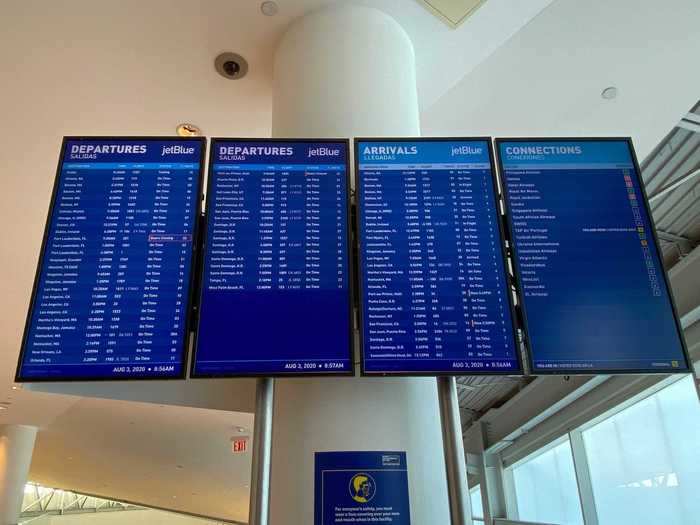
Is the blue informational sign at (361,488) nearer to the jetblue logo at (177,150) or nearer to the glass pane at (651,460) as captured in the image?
the jetblue logo at (177,150)

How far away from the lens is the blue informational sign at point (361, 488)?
5.42 ft

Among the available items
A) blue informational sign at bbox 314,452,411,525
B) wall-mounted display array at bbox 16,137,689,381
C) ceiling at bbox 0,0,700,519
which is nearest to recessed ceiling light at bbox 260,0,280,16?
ceiling at bbox 0,0,700,519

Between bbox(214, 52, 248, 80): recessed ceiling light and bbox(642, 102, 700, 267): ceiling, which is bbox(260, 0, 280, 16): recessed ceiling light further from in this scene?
bbox(642, 102, 700, 267): ceiling

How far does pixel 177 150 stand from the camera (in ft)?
6.86

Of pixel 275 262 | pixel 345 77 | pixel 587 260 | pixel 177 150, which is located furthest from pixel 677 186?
pixel 177 150

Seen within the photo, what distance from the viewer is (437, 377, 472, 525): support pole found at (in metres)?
1.61

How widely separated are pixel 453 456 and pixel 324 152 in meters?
1.24

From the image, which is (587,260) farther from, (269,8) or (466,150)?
(269,8)

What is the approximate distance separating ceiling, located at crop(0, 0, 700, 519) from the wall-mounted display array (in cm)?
70

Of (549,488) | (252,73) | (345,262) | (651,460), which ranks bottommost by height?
(549,488)

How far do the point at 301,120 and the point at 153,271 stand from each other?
106 centimetres

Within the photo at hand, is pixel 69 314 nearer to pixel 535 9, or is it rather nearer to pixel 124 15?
pixel 124 15

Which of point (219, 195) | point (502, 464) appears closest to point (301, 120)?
point (219, 195)

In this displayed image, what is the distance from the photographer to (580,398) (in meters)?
8.09
